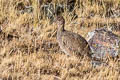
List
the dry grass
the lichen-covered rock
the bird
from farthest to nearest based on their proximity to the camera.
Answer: the lichen-covered rock → the bird → the dry grass

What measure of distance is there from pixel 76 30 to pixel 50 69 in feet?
6.31

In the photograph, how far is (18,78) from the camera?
5.21 meters

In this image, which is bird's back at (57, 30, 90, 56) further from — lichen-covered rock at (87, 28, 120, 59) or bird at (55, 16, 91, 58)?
lichen-covered rock at (87, 28, 120, 59)

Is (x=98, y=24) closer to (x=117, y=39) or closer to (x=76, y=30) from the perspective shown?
(x=76, y=30)

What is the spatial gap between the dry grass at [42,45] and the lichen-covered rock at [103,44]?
0.29 meters

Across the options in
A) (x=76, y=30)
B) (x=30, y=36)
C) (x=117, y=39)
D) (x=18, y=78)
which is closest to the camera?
(x=18, y=78)

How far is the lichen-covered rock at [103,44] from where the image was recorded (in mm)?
6062

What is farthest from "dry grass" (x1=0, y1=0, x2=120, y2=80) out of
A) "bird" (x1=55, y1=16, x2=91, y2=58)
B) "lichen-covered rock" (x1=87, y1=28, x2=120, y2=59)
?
"lichen-covered rock" (x1=87, y1=28, x2=120, y2=59)

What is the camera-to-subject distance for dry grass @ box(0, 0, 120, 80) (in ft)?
17.7

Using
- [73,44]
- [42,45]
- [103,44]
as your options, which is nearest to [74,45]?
[73,44]

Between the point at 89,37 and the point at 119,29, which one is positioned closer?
the point at 89,37

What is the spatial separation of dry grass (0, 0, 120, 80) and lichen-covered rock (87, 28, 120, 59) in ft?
0.94

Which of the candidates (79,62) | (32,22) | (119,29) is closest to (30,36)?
(32,22)

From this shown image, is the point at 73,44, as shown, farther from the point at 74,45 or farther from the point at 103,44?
the point at 103,44
